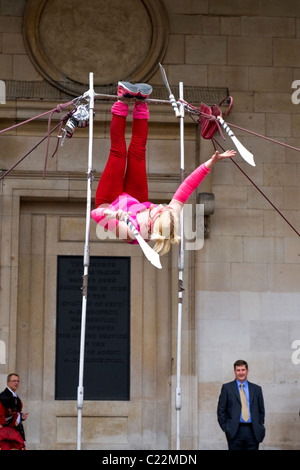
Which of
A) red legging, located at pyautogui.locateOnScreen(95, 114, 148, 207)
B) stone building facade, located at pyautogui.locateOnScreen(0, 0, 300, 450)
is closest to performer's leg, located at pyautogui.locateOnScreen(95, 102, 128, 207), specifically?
red legging, located at pyautogui.locateOnScreen(95, 114, 148, 207)

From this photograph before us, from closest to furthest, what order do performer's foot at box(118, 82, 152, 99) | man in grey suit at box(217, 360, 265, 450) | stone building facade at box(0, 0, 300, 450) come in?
performer's foot at box(118, 82, 152, 99), man in grey suit at box(217, 360, 265, 450), stone building facade at box(0, 0, 300, 450)

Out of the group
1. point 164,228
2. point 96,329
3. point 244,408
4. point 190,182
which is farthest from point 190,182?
point 96,329

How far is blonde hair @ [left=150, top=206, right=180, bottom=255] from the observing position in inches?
392

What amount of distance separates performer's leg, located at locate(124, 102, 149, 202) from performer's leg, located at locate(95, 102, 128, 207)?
0.10 meters

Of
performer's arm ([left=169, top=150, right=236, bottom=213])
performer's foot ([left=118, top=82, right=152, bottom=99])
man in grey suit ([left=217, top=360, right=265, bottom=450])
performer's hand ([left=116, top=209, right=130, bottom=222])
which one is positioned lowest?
man in grey suit ([left=217, top=360, right=265, bottom=450])

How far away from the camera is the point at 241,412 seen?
1230 cm

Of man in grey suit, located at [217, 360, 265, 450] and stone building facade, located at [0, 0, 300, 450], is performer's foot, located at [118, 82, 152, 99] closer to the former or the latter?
man in grey suit, located at [217, 360, 265, 450]

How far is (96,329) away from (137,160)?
147 inches

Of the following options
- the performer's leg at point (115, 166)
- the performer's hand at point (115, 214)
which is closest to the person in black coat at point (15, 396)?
the performer's leg at point (115, 166)

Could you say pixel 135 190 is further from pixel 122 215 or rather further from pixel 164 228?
pixel 164 228

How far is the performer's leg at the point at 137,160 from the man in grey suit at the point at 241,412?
8.47 ft

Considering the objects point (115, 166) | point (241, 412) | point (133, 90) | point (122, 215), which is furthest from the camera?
point (241, 412)

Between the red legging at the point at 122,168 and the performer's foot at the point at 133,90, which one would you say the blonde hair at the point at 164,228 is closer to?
the red legging at the point at 122,168

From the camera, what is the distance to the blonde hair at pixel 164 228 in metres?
9.97
